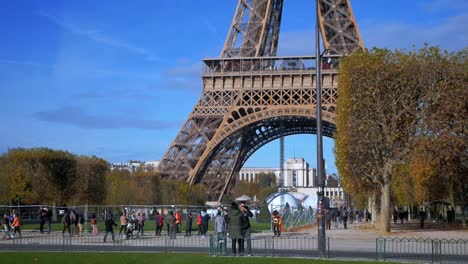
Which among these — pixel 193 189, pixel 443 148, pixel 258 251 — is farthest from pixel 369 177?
pixel 193 189

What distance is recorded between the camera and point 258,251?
29.8 metres

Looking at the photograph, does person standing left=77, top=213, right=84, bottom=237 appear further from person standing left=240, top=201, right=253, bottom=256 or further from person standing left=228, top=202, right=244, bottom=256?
person standing left=228, top=202, right=244, bottom=256

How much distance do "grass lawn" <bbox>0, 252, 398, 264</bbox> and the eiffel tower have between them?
42157 millimetres

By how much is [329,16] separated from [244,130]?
14.1 metres

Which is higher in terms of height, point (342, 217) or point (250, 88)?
point (250, 88)

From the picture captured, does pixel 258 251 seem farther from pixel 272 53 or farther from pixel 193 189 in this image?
pixel 272 53

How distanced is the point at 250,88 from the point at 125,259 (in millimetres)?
47608

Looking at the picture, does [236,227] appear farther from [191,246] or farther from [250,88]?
[250,88]

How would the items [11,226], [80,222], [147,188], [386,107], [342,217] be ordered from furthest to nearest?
[147,188] < [342,217] < [386,107] < [80,222] < [11,226]

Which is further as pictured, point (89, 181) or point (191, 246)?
point (89, 181)

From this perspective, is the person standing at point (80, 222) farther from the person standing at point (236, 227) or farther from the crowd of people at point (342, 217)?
the crowd of people at point (342, 217)

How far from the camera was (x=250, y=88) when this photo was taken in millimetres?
72500

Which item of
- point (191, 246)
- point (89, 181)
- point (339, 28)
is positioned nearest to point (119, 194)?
point (89, 181)

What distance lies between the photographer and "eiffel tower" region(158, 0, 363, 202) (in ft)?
231
